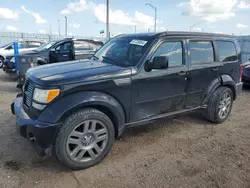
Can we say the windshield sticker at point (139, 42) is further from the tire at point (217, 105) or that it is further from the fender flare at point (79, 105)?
the tire at point (217, 105)

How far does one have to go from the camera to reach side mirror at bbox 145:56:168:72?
10.4ft

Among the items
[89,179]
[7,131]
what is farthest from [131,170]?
[7,131]

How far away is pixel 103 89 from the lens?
9.84 feet

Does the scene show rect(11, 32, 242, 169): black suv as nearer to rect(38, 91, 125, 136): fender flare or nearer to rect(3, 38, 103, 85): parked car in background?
rect(38, 91, 125, 136): fender flare

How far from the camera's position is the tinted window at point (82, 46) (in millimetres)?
8500

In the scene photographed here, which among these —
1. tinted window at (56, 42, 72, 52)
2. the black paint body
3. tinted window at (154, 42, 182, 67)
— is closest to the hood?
the black paint body

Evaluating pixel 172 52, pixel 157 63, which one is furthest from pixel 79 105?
pixel 172 52

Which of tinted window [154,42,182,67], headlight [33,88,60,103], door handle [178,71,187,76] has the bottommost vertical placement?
headlight [33,88,60,103]

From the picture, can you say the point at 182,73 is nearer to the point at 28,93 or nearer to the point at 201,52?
the point at 201,52

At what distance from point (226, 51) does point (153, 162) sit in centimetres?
288

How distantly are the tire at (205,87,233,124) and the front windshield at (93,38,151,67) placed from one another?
188 centimetres

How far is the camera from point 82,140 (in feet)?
9.64

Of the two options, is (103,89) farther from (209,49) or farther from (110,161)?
(209,49)

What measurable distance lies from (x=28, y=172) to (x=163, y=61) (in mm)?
2366
